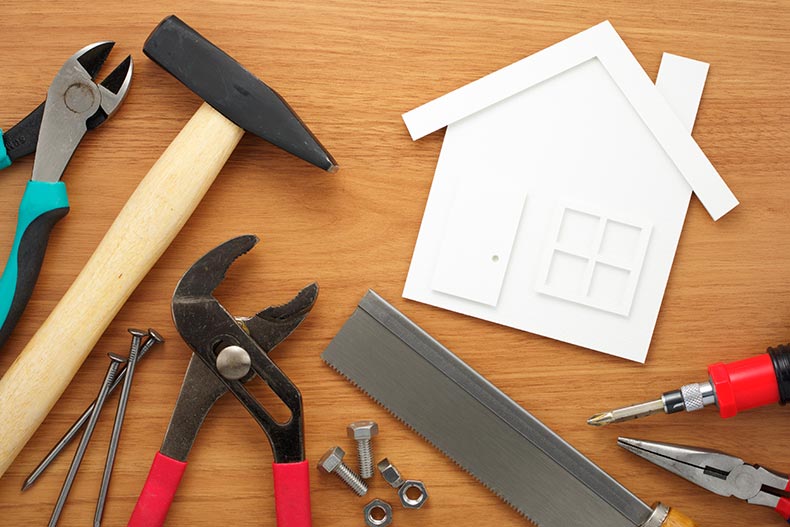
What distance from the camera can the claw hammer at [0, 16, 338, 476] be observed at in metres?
1.23

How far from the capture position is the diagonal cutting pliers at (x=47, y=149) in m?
1.26

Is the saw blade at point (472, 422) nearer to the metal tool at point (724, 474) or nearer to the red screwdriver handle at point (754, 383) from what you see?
the metal tool at point (724, 474)

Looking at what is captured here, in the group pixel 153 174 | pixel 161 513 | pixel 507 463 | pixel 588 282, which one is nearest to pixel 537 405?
pixel 507 463

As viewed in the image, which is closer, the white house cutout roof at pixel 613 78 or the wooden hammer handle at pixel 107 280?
the wooden hammer handle at pixel 107 280

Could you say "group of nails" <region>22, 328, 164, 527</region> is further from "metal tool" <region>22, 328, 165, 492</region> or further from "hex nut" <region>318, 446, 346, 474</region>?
"hex nut" <region>318, 446, 346, 474</region>

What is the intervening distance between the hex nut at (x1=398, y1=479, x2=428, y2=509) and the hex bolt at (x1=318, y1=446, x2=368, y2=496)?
68mm

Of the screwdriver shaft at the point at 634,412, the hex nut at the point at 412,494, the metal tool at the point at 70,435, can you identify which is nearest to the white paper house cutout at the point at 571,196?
the screwdriver shaft at the point at 634,412

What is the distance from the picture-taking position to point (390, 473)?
1.32 meters

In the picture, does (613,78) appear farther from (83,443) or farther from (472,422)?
(83,443)

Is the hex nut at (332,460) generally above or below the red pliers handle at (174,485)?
above

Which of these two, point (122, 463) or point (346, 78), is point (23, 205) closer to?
point (122, 463)

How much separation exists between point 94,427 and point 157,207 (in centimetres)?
41

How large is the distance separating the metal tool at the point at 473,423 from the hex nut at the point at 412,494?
77mm

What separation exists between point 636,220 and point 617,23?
0.36 metres
